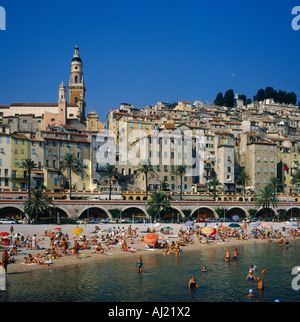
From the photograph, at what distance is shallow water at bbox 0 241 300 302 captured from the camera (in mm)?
29047

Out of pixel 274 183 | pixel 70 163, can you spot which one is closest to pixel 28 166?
pixel 70 163

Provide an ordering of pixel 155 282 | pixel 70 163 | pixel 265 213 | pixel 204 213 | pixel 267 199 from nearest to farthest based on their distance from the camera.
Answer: pixel 155 282
pixel 267 199
pixel 204 213
pixel 70 163
pixel 265 213

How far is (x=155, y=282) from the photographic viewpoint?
33438mm

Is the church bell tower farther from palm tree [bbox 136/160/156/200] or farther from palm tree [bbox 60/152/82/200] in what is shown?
palm tree [bbox 136/160/156/200]

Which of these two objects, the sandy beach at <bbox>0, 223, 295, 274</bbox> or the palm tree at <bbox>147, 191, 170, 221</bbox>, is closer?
the sandy beach at <bbox>0, 223, 295, 274</bbox>

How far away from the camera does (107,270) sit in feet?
124

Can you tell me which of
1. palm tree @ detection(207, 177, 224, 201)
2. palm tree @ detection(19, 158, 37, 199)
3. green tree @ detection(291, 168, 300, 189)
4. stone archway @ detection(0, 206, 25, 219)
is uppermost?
palm tree @ detection(19, 158, 37, 199)

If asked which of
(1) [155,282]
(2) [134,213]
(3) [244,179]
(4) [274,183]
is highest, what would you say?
(3) [244,179]

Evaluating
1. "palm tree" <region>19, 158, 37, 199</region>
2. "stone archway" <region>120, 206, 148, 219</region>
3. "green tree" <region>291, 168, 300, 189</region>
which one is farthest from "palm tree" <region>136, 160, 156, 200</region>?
"green tree" <region>291, 168, 300, 189</region>

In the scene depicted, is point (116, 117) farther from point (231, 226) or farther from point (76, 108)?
point (231, 226)

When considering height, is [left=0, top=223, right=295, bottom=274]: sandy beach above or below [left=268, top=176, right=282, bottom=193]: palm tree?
below

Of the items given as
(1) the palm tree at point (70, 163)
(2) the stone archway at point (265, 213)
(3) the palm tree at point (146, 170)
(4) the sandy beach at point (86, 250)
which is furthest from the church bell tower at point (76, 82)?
(4) the sandy beach at point (86, 250)

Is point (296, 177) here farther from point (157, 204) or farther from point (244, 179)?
point (157, 204)
